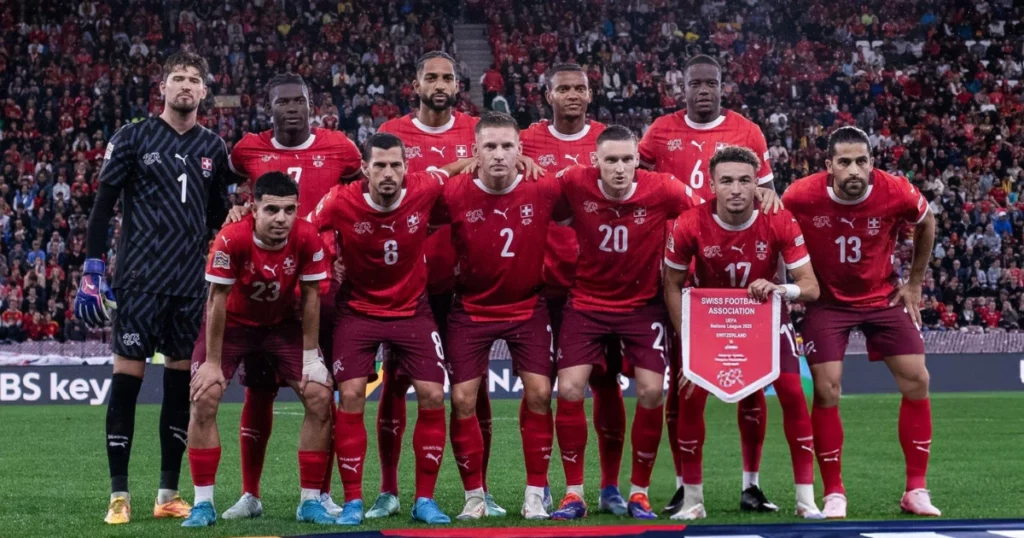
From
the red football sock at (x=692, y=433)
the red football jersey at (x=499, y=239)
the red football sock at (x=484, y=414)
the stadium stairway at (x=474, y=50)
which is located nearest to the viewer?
the red football sock at (x=692, y=433)

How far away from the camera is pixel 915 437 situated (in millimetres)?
6383

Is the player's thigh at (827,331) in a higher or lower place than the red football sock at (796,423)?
higher

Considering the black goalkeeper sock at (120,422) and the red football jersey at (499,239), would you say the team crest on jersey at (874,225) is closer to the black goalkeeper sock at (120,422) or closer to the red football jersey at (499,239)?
the red football jersey at (499,239)

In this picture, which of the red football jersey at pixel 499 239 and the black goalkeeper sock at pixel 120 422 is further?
the red football jersey at pixel 499 239

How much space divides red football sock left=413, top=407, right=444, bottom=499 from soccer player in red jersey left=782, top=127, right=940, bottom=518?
1.86m

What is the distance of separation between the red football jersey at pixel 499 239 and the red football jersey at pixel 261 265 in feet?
2.37

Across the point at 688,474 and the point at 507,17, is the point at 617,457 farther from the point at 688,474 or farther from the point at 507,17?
the point at 507,17

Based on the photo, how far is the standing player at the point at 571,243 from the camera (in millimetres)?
6664

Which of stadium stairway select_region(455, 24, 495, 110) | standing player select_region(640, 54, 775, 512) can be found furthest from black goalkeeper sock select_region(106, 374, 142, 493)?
stadium stairway select_region(455, 24, 495, 110)

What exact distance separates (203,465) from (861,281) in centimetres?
340

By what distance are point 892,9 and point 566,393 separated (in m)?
22.2

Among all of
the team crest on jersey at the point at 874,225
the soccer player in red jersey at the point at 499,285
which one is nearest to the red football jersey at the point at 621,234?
the soccer player in red jersey at the point at 499,285

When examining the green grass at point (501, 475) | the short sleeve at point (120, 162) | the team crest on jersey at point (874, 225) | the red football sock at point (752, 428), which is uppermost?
the short sleeve at point (120, 162)

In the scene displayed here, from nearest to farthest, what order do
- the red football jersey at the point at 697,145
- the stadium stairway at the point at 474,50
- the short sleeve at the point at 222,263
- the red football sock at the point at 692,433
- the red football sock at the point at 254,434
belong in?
1. the short sleeve at the point at 222,263
2. the red football sock at the point at 692,433
3. the red football sock at the point at 254,434
4. the red football jersey at the point at 697,145
5. the stadium stairway at the point at 474,50
